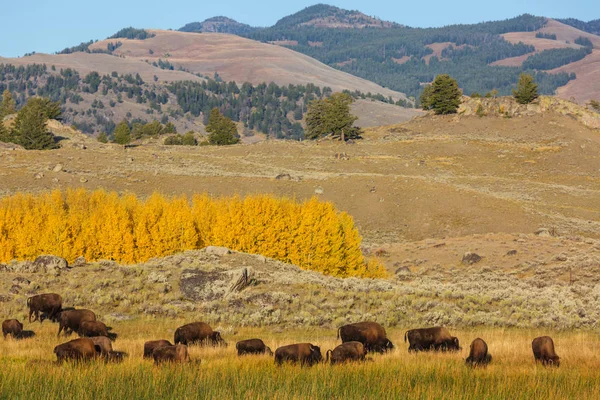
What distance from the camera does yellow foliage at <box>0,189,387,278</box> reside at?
5856cm

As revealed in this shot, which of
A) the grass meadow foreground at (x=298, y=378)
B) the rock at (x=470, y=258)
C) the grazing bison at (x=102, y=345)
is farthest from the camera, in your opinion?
the rock at (x=470, y=258)

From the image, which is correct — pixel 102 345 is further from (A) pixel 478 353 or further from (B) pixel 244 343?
(A) pixel 478 353

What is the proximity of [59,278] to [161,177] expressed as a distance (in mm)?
60239

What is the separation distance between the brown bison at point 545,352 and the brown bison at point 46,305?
18.5 metres

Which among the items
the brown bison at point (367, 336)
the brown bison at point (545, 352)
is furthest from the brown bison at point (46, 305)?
the brown bison at point (545, 352)

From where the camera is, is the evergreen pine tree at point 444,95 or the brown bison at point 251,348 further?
the evergreen pine tree at point 444,95

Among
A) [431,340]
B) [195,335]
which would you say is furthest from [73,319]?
[431,340]

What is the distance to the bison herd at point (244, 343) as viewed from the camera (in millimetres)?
18250

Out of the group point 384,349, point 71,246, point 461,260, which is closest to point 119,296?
point 384,349

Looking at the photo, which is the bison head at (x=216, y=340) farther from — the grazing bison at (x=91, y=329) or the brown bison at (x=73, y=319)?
the brown bison at (x=73, y=319)

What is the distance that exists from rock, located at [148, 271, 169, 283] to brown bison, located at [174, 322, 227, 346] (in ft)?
38.8

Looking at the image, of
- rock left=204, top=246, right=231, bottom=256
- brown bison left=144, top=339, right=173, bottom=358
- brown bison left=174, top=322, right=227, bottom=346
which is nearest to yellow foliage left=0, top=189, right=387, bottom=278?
rock left=204, top=246, right=231, bottom=256

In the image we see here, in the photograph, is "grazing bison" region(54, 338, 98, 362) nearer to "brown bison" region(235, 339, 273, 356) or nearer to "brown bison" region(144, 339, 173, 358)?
"brown bison" region(144, 339, 173, 358)

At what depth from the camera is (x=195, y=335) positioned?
22781 mm
